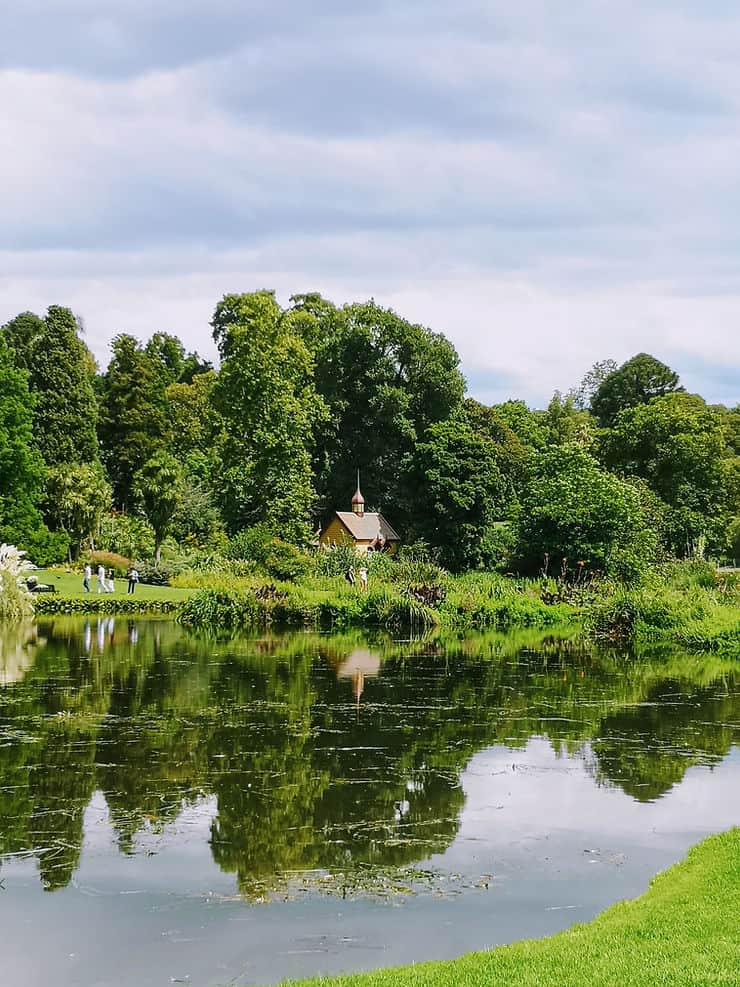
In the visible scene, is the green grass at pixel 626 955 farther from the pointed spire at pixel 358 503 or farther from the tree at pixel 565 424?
the tree at pixel 565 424

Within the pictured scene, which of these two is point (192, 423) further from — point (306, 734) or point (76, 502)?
point (306, 734)

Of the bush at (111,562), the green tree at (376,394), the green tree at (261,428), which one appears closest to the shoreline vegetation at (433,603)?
the bush at (111,562)

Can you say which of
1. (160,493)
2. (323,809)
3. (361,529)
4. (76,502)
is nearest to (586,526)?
(361,529)

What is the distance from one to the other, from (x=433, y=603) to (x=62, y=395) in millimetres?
25135

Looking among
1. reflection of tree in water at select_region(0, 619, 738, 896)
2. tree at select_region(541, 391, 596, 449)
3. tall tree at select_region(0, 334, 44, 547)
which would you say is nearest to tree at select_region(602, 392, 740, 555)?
tree at select_region(541, 391, 596, 449)

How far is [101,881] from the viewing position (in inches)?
350

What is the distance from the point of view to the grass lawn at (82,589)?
3459 cm

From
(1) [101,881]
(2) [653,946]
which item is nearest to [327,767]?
(1) [101,881]

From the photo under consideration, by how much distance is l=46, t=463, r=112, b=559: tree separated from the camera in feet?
139

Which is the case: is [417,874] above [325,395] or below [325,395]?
below

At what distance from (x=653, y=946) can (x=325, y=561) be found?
32.3 m

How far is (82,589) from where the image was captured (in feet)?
119

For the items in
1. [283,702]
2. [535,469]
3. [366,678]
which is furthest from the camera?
[535,469]

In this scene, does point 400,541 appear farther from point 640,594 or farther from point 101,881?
point 101,881
